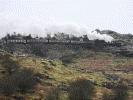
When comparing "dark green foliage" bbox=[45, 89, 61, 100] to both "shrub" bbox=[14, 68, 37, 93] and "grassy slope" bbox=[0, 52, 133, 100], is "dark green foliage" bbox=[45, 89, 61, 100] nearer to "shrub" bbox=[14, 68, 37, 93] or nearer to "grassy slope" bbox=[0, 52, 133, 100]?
"grassy slope" bbox=[0, 52, 133, 100]

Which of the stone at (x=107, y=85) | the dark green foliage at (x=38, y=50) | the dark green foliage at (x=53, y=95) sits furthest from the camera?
the dark green foliage at (x=38, y=50)

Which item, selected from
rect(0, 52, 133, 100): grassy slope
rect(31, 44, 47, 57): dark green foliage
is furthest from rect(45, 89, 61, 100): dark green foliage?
rect(31, 44, 47, 57): dark green foliage

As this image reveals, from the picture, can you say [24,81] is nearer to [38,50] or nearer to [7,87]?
[7,87]

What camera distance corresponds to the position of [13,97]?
910 inches

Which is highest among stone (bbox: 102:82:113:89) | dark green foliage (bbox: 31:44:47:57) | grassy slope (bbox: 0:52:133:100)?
dark green foliage (bbox: 31:44:47:57)

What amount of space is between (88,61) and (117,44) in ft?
111

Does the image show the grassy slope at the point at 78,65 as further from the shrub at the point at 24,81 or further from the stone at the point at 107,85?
the shrub at the point at 24,81

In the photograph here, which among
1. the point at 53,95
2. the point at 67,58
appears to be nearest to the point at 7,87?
the point at 53,95

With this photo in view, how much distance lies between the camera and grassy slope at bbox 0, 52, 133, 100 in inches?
1289

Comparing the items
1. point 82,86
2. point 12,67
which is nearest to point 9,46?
point 12,67

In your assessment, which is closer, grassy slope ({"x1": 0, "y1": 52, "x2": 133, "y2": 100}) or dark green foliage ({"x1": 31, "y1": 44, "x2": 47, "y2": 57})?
grassy slope ({"x1": 0, "y1": 52, "x2": 133, "y2": 100})

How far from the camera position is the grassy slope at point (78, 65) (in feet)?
107

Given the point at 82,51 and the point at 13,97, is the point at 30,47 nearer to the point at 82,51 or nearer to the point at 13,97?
the point at 82,51

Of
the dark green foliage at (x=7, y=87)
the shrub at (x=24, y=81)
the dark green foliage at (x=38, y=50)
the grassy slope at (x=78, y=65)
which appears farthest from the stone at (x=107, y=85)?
the dark green foliage at (x=38, y=50)
